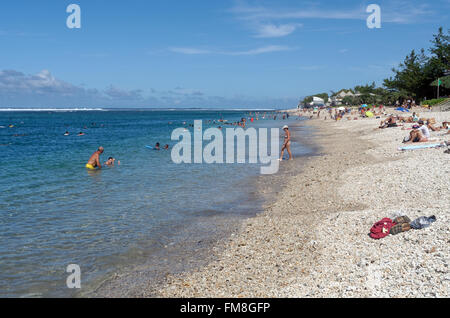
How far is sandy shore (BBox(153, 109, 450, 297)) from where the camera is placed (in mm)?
4895

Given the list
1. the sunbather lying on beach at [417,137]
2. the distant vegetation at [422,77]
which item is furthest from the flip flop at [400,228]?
the distant vegetation at [422,77]

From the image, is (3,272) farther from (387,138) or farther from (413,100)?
(413,100)

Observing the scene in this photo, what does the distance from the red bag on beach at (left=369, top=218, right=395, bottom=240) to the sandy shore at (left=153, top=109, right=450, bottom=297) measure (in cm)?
15

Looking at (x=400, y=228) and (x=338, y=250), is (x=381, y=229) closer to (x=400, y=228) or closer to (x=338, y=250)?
(x=400, y=228)

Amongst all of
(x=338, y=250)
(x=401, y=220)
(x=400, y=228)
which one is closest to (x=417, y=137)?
(x=401, y=220)

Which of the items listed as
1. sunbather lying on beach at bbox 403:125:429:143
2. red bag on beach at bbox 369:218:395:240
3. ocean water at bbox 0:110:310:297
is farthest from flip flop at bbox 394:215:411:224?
sunbather lying on beach at bbox 403:125:429:143

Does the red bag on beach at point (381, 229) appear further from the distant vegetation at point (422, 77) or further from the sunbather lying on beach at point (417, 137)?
the distant vegetation at point (422, 77)

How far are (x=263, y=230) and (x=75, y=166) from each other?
14593mm

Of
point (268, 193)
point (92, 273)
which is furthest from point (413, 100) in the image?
point (92, 273)

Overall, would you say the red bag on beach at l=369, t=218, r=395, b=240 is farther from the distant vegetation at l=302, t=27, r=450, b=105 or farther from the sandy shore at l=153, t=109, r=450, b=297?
the distant vegetation at l=302, t=27, r=450, b=105

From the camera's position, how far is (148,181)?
14852 mm

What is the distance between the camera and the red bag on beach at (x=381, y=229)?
6.31 metres
